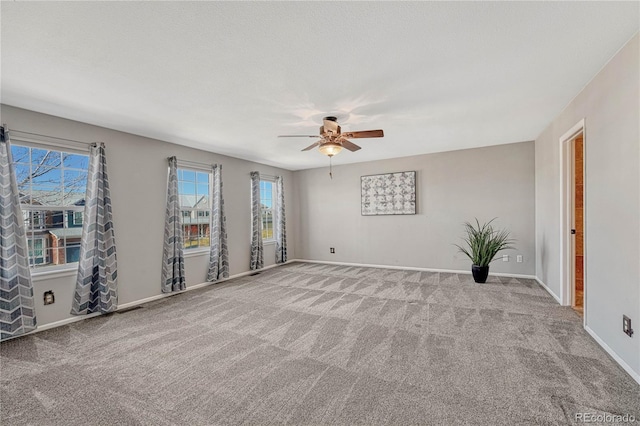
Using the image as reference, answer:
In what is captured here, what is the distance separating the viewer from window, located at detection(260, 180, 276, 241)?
6512 mm

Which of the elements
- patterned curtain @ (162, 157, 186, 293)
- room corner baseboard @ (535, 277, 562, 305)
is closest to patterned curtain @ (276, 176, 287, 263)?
patterned curtain @ (162, 157, 186, 293)

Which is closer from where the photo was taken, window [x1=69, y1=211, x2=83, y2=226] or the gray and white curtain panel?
the gray and white curtain panel

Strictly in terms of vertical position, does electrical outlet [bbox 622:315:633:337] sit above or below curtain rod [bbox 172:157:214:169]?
below

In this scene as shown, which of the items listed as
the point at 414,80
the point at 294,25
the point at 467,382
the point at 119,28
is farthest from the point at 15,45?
the point at 467,382

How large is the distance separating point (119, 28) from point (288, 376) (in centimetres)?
270

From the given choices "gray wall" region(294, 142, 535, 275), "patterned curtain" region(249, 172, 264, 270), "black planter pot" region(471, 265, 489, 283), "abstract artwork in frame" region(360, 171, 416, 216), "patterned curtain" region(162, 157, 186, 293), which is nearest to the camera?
"patterned curtain" region(162, 157, 186, 293)

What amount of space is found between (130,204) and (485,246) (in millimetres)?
5630

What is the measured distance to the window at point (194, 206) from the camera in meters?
4.73

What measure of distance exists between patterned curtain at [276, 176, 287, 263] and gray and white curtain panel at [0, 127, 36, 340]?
429 cm

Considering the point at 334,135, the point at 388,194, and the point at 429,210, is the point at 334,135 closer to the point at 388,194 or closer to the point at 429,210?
the point at 388,194

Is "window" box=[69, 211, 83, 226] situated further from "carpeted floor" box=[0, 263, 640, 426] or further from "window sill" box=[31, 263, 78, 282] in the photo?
"carpeted floor" box=[0, 263, 640, 426]

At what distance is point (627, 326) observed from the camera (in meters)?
2.00

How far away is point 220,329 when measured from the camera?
2992 mm

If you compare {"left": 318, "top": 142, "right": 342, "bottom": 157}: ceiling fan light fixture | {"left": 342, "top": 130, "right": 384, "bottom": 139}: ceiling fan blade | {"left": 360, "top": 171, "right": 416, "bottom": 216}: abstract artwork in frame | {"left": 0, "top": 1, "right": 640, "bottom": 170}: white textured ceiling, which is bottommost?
{"left": 360, "top": 171, "right": 416, "bottom": 216}: abstract artwork in frame
